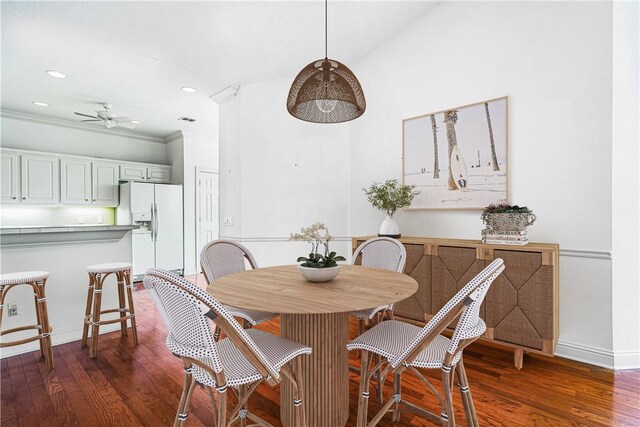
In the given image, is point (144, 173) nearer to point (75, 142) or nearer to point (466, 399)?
point (75, 142)

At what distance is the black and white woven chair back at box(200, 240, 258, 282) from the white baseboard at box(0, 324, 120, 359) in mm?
1646

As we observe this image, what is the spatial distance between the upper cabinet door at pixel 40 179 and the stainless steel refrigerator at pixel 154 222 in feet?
2.96

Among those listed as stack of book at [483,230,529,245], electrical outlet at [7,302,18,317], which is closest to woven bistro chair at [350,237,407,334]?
stack of book at [483,230,529,245]

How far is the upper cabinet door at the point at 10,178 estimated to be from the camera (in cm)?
446

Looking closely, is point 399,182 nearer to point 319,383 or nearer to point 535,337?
point 535,337

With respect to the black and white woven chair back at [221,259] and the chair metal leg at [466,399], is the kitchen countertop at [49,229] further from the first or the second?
the chair metal leg at [466,399]

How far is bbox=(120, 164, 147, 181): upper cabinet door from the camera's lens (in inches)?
219

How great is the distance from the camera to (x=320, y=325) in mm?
1543

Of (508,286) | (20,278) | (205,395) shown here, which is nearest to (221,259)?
(205,395)

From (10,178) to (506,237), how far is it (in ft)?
20.3

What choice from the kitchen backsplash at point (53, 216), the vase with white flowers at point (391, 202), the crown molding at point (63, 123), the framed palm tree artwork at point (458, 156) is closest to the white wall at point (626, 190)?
the framed palm tree artwork at point (458, 156)

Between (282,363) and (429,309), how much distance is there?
69.2 inches

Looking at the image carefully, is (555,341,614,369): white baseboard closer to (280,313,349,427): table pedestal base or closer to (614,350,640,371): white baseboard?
(614,350,640,371): white baseboard

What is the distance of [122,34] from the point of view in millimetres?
2805
